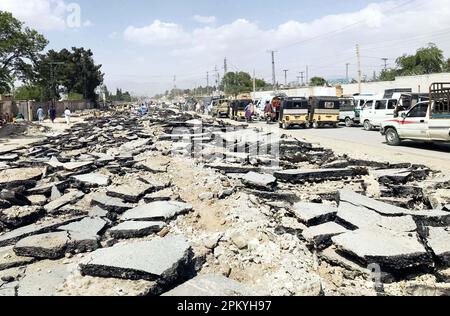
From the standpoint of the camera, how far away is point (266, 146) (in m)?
12.4

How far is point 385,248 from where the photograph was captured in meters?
4.23

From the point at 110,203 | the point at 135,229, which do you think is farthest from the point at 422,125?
the point at 135,229

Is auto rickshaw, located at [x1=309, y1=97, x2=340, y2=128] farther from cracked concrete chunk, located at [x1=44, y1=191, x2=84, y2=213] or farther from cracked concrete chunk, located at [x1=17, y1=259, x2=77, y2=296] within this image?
cracked concrete chunk, located at [x1=17, y1=259, x2=77, y2=296]

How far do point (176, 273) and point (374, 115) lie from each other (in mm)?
18571

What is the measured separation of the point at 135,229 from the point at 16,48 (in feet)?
112

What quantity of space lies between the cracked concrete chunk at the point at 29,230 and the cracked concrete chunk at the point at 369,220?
411cm

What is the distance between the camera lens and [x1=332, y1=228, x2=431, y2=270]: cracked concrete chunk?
4074 millimetres

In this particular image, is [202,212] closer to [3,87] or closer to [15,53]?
[3,87]

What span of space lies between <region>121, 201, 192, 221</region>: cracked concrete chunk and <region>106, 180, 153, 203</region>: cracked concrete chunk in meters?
0.66

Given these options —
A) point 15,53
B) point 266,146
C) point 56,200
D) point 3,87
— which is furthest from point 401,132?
point 15,53

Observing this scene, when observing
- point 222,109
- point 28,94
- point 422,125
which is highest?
point 28,94

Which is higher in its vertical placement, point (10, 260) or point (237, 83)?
point (237, 83)

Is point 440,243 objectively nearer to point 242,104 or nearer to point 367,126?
point 367,126

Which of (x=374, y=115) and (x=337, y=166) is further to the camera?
(x=374, y=115)
